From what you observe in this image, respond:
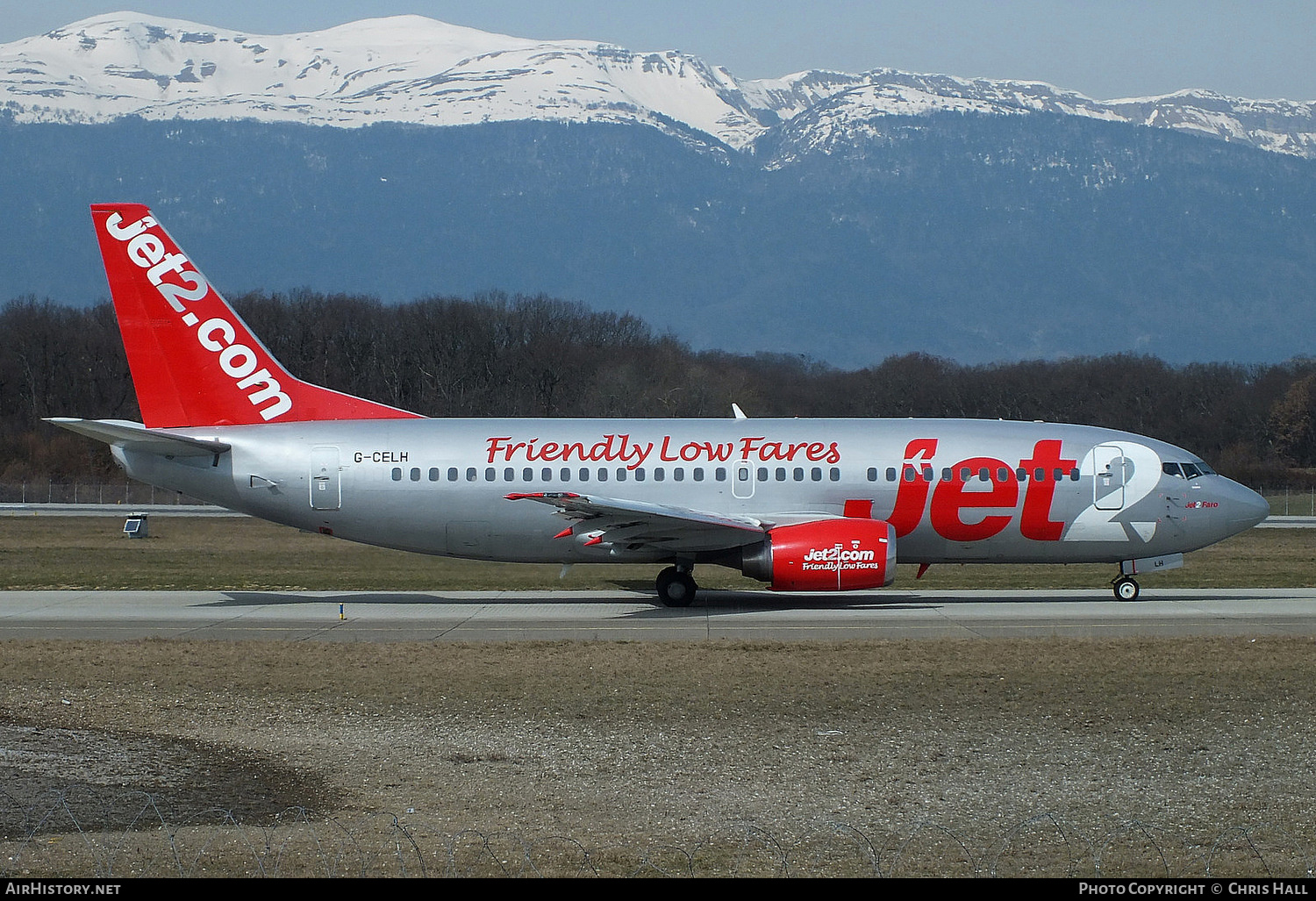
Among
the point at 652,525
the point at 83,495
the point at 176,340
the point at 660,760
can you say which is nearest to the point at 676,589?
the point at 652,525

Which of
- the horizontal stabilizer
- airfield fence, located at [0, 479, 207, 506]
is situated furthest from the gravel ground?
airfield fence, located at [0, 479, 207, 506]

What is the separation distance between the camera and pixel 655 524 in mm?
26828

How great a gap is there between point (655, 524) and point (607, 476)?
2.35 m

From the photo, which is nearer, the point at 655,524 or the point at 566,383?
the point at 655,524

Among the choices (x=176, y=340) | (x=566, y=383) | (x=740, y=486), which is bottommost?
(x=740, y=486)

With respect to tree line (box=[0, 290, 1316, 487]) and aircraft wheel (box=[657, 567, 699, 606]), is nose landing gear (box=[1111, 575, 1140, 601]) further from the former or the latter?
tree line (box=[0, 290, 1316, 487])

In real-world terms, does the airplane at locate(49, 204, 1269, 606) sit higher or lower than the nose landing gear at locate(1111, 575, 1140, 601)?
higher

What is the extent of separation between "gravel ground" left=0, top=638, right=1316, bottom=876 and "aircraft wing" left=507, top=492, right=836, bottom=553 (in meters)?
5.11

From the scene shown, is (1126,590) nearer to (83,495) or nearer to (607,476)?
(607,476)

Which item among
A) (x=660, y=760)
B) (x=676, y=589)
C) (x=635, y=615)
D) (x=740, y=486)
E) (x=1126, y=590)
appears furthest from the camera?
(x=1126, y=590)

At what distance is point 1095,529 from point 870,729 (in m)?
14.7

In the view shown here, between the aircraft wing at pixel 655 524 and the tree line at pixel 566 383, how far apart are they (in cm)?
6002

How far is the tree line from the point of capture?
95.3 m
